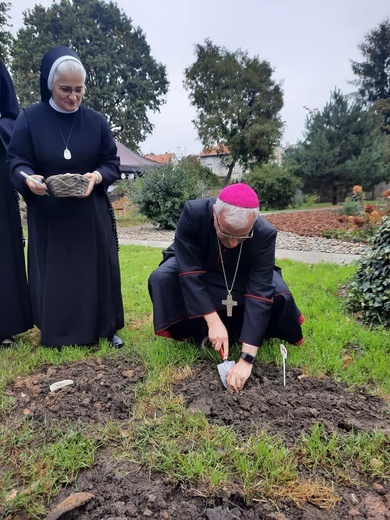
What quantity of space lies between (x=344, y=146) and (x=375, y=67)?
622 inches

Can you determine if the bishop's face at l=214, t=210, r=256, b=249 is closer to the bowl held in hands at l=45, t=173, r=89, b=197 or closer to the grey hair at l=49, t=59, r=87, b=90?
the bowl held in hands at l=45, t=173, r=89, b=197

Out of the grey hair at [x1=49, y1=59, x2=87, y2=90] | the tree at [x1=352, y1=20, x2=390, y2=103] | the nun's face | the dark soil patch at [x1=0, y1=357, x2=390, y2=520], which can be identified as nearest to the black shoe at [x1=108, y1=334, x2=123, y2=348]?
the dark soil patch at [x1=0, y1=357, x2=390, y2=520]

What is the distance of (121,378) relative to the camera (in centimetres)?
229

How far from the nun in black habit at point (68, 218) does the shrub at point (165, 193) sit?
830 cm

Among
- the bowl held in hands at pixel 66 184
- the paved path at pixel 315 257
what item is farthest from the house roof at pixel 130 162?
the bowl held in hands at pixel 66 184

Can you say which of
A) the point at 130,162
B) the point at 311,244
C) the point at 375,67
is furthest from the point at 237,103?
the point at 311,244

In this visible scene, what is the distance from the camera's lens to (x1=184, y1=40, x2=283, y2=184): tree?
85.3ft

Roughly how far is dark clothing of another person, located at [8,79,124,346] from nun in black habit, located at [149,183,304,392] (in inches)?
20.6

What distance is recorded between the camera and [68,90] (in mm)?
2420

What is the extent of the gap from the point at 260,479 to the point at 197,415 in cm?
45

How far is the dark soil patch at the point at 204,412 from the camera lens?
1367 mm

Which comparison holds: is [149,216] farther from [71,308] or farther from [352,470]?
[352,470]

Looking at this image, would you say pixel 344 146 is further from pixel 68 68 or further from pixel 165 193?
pixel 68 68

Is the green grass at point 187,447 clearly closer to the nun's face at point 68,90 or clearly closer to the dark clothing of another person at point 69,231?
the dark clothing of another person at point 69,231
